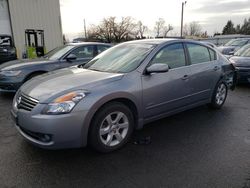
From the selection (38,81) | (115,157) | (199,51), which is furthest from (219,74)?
(38,81)

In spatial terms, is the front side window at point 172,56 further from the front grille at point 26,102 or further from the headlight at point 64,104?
the front grille at point 26,102

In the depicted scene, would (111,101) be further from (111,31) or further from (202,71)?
(111,31)

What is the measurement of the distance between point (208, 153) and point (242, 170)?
486 millimetres

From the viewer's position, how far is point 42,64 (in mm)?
6133

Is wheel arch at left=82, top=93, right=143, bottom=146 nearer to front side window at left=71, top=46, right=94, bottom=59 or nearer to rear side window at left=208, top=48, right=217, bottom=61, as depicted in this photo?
rear side window at left=208, top=48, right=217, bottom=61

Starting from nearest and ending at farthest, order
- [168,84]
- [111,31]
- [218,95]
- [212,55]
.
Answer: [168,84] < [212,55] < [218,95] < [111,31]

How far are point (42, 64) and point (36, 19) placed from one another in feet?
35.6

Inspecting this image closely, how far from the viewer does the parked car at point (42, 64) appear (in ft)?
19.0

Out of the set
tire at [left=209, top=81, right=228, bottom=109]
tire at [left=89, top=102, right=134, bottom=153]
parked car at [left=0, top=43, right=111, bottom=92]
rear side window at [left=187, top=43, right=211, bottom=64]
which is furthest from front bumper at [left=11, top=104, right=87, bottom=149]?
parked car at [left=0, top=43, right=111, bottom=92]

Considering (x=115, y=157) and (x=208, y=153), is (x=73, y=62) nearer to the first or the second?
(x=115, y=157)

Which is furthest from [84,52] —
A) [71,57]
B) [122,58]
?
[122,58]

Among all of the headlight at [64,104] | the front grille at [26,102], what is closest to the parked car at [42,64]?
the front grille at [26,102]

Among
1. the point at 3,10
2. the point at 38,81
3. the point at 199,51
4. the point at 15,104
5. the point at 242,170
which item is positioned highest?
the point at 3,10

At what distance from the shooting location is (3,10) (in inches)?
557
